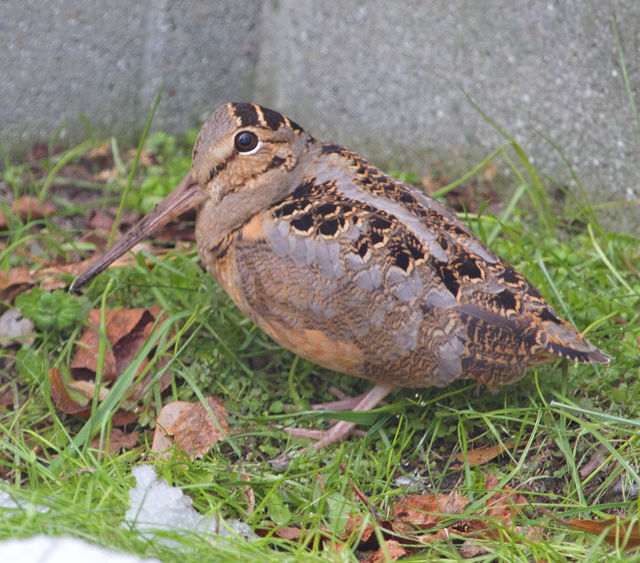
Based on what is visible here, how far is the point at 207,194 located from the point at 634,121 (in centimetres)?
193

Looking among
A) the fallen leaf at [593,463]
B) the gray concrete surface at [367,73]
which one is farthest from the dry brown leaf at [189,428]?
the gray concrete surface at [367,73]

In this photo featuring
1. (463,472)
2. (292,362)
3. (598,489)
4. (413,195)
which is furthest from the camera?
(292,362)

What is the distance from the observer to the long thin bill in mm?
2928

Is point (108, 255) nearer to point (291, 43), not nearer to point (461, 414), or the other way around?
point (461, 414)

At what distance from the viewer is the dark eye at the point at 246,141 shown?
2746 millimetres

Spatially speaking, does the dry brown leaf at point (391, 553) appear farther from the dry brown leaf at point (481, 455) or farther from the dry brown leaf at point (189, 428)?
the dry brown leaf at point (189, 428)

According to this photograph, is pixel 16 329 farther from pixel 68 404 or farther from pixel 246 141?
pixel 246 141

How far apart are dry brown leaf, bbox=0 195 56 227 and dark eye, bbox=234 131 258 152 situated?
1353 millimetres

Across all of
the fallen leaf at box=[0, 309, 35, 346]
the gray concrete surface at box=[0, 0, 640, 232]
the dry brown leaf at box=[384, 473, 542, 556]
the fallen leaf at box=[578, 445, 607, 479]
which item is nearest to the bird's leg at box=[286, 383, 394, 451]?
the dry brown leaf at box=[384, 473, 542, 556]

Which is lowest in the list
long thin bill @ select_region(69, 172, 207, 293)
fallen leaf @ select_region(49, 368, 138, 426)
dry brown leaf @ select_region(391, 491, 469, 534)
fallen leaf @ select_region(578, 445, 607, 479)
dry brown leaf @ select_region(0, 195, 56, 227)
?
fallen leaf @ select_region(49, 368, 138, 426)

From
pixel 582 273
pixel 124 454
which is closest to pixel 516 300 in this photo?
pixel 582 273

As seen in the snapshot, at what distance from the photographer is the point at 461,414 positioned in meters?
2.75

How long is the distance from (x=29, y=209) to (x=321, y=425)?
6.10 feet

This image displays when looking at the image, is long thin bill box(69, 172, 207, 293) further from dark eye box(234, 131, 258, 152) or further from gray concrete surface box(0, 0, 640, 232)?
gray concrete surface box(0, 0, 640, 232)
